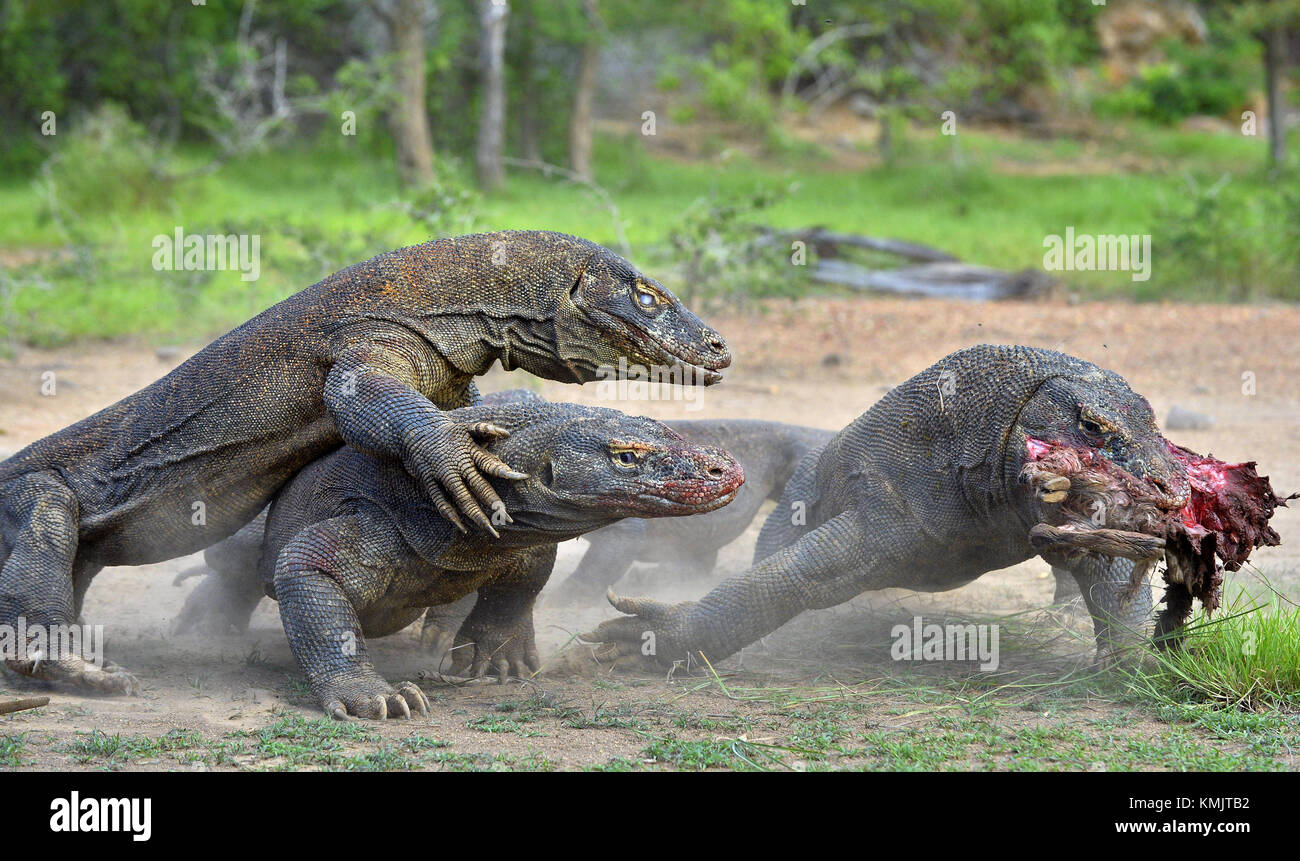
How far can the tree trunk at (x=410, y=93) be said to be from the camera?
20516mm

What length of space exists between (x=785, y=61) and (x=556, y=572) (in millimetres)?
15196

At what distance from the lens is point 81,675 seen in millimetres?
5047

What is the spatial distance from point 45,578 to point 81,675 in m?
0.43

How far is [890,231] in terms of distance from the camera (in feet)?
58.0

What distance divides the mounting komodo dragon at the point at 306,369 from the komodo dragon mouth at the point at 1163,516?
137 centimetres

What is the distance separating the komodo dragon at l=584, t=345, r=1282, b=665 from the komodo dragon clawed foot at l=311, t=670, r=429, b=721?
1063 millimetres

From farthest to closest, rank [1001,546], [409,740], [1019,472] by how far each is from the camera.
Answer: [1001,546] < [1019,472] < [409,740]

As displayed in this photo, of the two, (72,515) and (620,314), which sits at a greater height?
(620,314)

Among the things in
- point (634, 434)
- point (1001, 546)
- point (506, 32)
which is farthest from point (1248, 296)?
point (506, 32)

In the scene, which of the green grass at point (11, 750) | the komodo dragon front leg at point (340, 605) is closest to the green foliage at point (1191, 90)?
the komodo dragon front leg at point (340, 605)

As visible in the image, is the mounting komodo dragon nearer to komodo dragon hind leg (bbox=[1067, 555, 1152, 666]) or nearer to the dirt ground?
the dirt ground

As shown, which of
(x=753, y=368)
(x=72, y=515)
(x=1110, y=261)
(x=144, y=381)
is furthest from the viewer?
(x=1110, y=261)

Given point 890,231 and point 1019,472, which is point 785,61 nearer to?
point 890,231

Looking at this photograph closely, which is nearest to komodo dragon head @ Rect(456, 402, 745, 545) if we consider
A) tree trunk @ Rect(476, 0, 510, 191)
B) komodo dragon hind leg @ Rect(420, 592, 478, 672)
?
komodo dragon hind leg @ Rect(420, 592, 478, 672)
